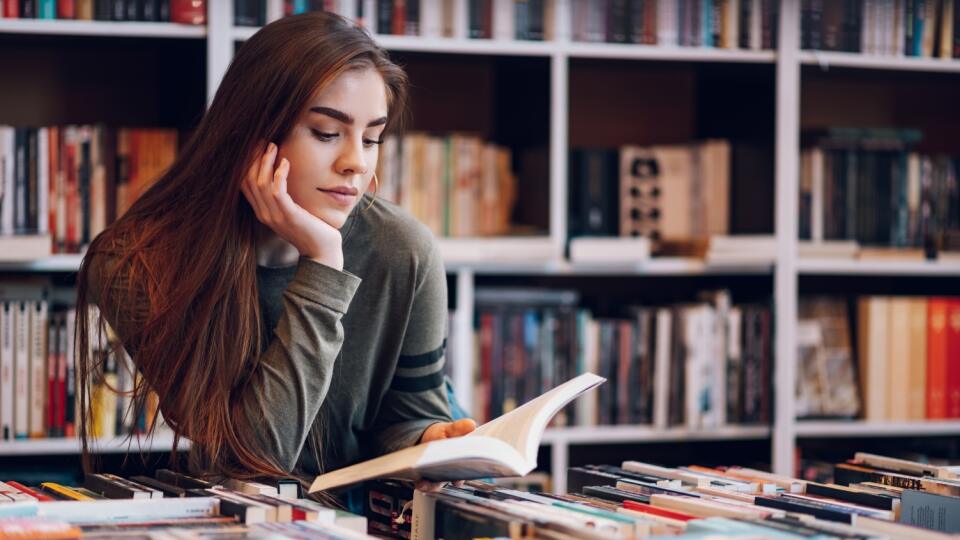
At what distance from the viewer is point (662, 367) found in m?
2.58

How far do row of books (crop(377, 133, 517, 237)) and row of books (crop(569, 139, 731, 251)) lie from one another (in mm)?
182

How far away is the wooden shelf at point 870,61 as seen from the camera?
259 centimetres

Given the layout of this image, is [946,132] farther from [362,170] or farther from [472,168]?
[362,170]

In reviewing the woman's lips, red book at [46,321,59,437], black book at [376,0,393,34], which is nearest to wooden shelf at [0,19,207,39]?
black book at [376,0,393,34]

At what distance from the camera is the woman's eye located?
147cm

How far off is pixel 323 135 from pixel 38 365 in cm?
112

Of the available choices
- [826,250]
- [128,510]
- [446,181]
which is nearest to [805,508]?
[128,510]

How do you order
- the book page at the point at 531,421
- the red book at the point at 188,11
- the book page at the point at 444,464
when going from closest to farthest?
1. the book page at the point at 444,464
2. the book page at the point at 531,421
3. the red book at the point at 188,11

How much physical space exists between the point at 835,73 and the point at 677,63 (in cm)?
37

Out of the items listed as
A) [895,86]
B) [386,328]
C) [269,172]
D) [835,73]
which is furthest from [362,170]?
[895,86]

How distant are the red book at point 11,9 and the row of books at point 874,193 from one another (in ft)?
5.40

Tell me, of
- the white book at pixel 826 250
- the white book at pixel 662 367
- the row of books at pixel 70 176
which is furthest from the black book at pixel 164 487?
the white book at pixel 826 250

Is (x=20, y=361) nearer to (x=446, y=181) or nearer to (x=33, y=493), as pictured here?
(x=446, y=181)

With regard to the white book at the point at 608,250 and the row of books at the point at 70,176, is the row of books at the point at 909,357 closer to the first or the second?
the white book at the point at 608,250
